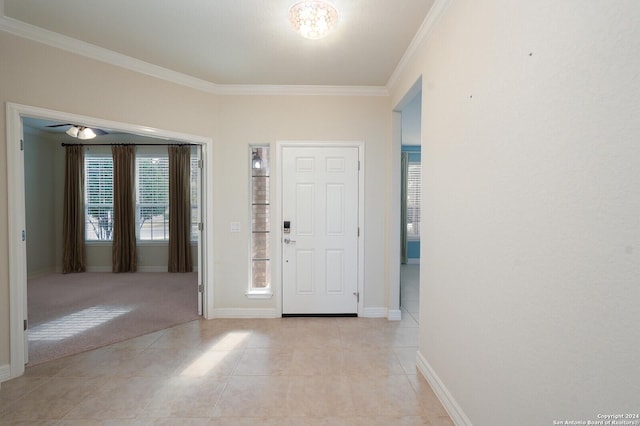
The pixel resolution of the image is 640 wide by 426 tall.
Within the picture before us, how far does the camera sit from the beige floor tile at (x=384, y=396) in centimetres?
184

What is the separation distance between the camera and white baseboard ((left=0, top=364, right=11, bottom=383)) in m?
2.15

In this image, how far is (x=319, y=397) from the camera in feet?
6.48

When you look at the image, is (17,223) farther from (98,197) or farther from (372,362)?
(98,197)

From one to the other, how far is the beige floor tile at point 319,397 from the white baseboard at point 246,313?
126cm

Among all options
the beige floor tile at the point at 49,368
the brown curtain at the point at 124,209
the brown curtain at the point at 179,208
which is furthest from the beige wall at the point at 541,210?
the brown curtain at the point at 124,209

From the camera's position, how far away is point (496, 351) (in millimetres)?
1363

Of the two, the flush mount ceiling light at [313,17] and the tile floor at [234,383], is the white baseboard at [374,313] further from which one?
the flush mount ceiling light at [313,17]

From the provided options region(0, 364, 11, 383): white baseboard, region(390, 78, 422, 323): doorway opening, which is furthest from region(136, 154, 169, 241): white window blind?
region(390, 78, 422, 323): doorway opening

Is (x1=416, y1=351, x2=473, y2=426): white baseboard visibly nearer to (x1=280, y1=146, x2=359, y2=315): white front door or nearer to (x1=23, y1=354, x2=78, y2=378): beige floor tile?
(x1=280, y1=146, x2=359, y2=315): white front door

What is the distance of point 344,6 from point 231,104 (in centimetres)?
185

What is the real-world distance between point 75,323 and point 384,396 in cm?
349

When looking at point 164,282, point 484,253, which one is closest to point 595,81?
point 484,253

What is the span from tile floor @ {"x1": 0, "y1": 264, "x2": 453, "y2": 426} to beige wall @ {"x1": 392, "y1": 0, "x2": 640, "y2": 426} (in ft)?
1.76

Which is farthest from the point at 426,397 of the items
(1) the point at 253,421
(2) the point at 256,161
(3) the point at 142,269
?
(3) the point at 142,269
